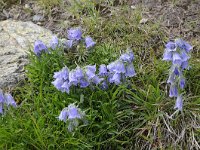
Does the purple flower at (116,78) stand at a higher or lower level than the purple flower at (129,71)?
lower

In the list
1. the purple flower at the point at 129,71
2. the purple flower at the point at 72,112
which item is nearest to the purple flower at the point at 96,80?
the purple flower at the point at 129,71

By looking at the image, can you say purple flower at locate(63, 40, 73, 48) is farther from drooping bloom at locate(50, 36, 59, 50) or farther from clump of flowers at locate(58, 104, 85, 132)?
clump of flowers at locate(58, 104, 85, 132)

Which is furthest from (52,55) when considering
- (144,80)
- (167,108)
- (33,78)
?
(167,108)

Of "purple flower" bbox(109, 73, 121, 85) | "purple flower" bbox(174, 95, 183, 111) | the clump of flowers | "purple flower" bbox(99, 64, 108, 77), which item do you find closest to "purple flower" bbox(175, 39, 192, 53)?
"purple flower" bbox(174, 95, 183, 111)

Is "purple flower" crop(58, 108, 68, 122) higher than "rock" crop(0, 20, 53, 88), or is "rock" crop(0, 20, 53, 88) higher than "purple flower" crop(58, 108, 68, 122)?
"purple flower" crop(58, 108, 68, 122)

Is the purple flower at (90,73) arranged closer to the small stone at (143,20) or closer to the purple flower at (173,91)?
the purple flower at (173,91)

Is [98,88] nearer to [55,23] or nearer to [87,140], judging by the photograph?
[87,140]
